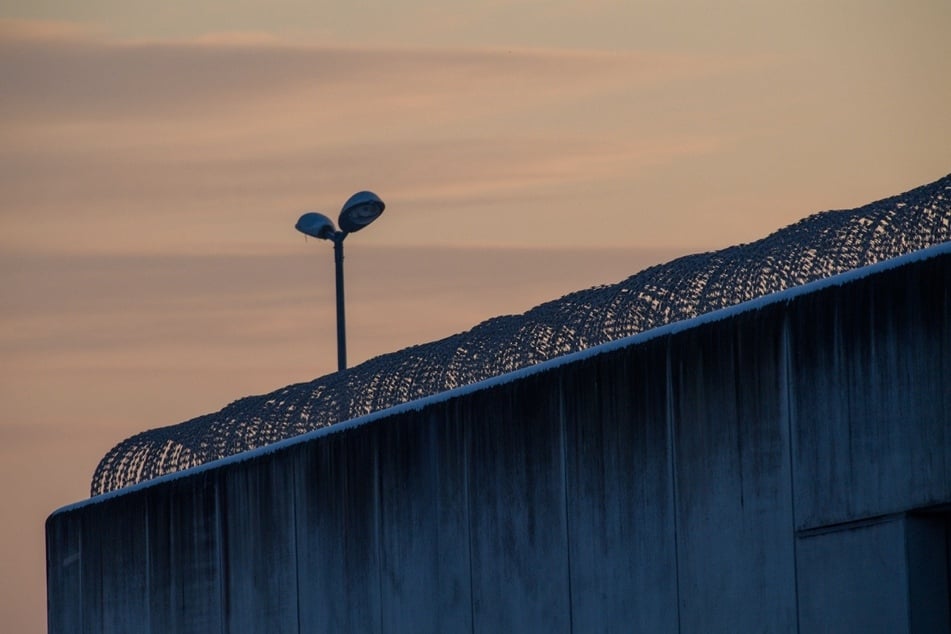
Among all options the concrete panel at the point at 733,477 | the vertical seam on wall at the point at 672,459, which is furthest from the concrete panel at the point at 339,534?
the concrete panel at the point at 733,477

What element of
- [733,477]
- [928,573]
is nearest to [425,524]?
[733,477]

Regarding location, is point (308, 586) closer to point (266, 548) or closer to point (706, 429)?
point (266, 548)

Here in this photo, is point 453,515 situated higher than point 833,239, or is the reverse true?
point 833,239

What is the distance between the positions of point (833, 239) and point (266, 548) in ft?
26.2

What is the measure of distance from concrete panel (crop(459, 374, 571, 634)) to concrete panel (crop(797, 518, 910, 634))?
9.58ft

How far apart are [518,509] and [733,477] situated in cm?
277

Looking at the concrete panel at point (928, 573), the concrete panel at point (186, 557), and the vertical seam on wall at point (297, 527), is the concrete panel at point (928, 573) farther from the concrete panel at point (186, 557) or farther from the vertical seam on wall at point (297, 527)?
the concrete panel at point (186, 557)

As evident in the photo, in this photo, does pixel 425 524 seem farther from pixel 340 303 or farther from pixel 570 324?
pixel 340 303

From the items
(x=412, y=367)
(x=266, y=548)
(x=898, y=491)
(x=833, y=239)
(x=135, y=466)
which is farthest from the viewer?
(x=135, y=466)

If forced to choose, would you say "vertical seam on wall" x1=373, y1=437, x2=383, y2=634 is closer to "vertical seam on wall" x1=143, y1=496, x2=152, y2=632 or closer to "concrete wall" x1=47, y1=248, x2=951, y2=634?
"concrete wall" x1=47, y1=248, x2=951, y2=634

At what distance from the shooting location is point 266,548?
21.2 metres

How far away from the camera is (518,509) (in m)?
17.5

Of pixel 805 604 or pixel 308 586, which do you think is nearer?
pixel 805 604

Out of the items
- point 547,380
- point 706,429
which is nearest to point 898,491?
point 706,429
